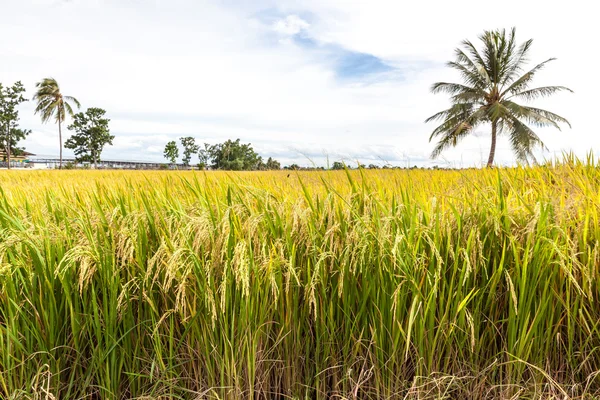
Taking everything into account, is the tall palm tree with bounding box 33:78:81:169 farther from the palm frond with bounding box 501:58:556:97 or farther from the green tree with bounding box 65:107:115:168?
the palm frond with bounding box 501:58:556:97

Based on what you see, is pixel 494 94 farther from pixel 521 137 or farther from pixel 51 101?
pixel 51 101

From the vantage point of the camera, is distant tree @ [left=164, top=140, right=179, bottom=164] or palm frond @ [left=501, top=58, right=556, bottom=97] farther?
distant tree @ [left=164, top=140, right=179, bottom=164]

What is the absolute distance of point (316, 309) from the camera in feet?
5.88

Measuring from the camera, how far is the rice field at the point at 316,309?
182 cm

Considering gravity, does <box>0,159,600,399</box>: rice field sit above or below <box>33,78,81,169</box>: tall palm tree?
below

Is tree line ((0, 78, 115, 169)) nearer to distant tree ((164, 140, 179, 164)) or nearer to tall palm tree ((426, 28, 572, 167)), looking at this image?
distant tree ((164, 140, 179, 164))

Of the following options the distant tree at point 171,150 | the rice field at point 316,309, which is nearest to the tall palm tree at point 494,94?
the rice field at point 316,309

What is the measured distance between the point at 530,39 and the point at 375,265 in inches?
1087

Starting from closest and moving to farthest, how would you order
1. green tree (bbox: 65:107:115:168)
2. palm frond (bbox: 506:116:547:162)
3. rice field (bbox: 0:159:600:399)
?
rice field (bbox: 0:159:600:399)
palm frond (bbox: 506:116:547:162)
green tree (bbox: 65:107:115:168)

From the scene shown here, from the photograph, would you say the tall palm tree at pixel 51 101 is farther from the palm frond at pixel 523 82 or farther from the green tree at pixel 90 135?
the palm frond at pixel 523 82

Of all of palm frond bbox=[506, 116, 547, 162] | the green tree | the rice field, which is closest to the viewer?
the rice field

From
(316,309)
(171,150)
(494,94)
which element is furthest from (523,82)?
(171,150)

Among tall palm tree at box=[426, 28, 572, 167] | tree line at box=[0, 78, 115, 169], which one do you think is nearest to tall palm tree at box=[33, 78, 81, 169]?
tree line at box=[0, 78, 115, 169]

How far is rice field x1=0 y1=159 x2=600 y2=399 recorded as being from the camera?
182 centimetres
